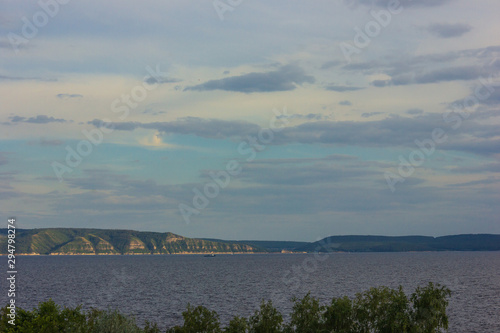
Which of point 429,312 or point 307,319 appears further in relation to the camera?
point 429,312

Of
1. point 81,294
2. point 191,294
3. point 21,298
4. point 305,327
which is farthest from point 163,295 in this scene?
point 305,327

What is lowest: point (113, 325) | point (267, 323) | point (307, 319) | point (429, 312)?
point (267, 323)

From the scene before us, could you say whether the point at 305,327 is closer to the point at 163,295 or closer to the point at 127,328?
the point at 127,328

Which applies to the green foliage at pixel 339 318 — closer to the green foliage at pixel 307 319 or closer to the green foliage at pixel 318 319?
A: the green foliage at pixel 318 319

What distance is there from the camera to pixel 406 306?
6222 cm

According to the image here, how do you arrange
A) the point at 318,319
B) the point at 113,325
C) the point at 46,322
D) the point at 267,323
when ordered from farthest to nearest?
1. the point at 318,319
2. the point at 267,323
3. the point at 46,322
4. the point at 113,325

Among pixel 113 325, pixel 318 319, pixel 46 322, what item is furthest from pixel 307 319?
pixel 46 322

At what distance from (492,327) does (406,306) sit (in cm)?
4496

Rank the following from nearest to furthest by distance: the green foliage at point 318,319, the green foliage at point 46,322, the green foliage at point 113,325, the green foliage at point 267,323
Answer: the green foliage at point 113,325, the green foliage at point 46,322, the green foliage at point 318,319, the green foliage at point 267,323

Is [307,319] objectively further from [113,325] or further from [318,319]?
[113,325]

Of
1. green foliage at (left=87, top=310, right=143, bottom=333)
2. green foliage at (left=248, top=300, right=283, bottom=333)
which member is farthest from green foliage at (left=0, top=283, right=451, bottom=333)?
green foliage at (left=87, top=310, right=143, bottom=333)

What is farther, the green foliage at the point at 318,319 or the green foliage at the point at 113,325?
the green foliage at the point at 318,319

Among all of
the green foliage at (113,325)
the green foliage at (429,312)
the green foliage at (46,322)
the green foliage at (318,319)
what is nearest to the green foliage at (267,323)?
the green foliage at (318,319)

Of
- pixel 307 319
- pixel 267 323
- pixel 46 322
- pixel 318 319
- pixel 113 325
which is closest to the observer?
pixel 113 325
